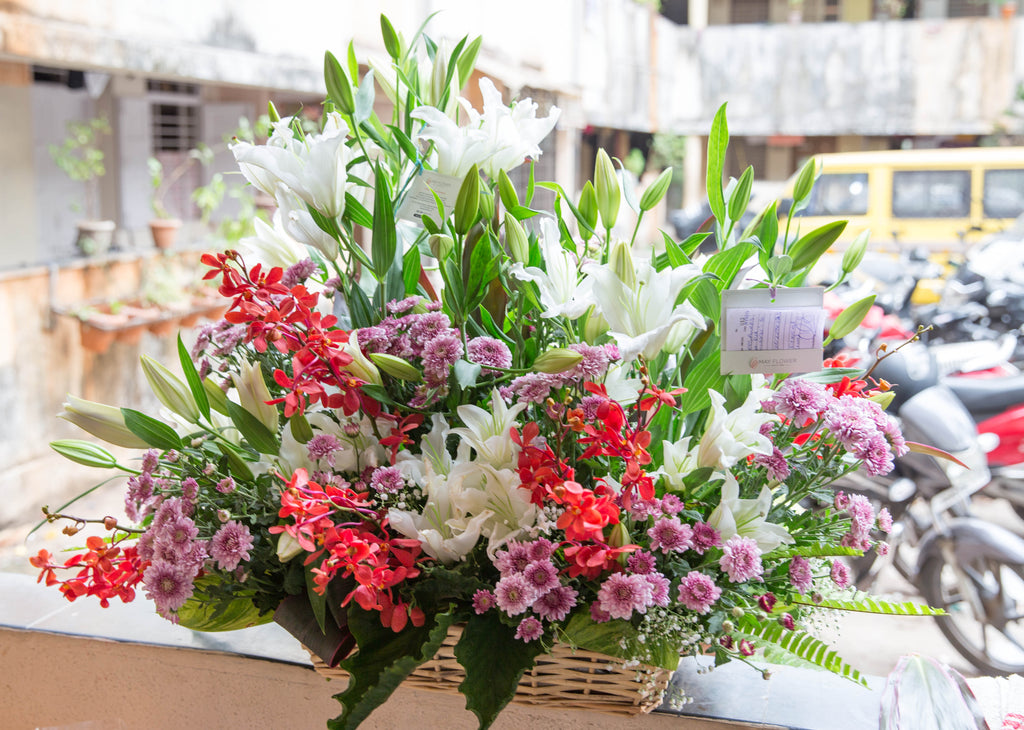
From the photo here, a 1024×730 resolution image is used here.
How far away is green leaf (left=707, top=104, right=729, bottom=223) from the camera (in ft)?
2.81

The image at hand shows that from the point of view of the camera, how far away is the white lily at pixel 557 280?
80cm

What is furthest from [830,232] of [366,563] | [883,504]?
[883,504]

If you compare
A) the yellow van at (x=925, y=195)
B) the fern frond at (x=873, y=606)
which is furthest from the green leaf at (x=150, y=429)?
the yellow van at (x=925, y=195)

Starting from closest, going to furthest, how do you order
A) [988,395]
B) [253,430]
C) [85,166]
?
[253,430] → [988,395] → [85,166]

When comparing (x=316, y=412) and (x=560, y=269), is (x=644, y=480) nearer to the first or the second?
(x=560, y=269)

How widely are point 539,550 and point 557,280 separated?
22cm

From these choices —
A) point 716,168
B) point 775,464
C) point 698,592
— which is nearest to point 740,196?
point 716,168

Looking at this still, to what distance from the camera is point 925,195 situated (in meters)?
6.39

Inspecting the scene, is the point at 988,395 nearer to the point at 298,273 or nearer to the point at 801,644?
the point at 801,644

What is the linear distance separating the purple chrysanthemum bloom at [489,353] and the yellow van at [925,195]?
581cm

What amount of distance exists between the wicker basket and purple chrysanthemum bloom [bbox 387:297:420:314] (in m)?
0.28

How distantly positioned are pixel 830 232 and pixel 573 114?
6.47 meters

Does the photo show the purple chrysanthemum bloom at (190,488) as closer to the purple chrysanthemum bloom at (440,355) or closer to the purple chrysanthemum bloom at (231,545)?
the purple chrysanthemum bloom at (231,545)

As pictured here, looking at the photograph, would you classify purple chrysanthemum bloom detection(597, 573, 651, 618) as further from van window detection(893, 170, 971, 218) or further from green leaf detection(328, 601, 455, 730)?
van window detection(893, 170, 971, 218)
